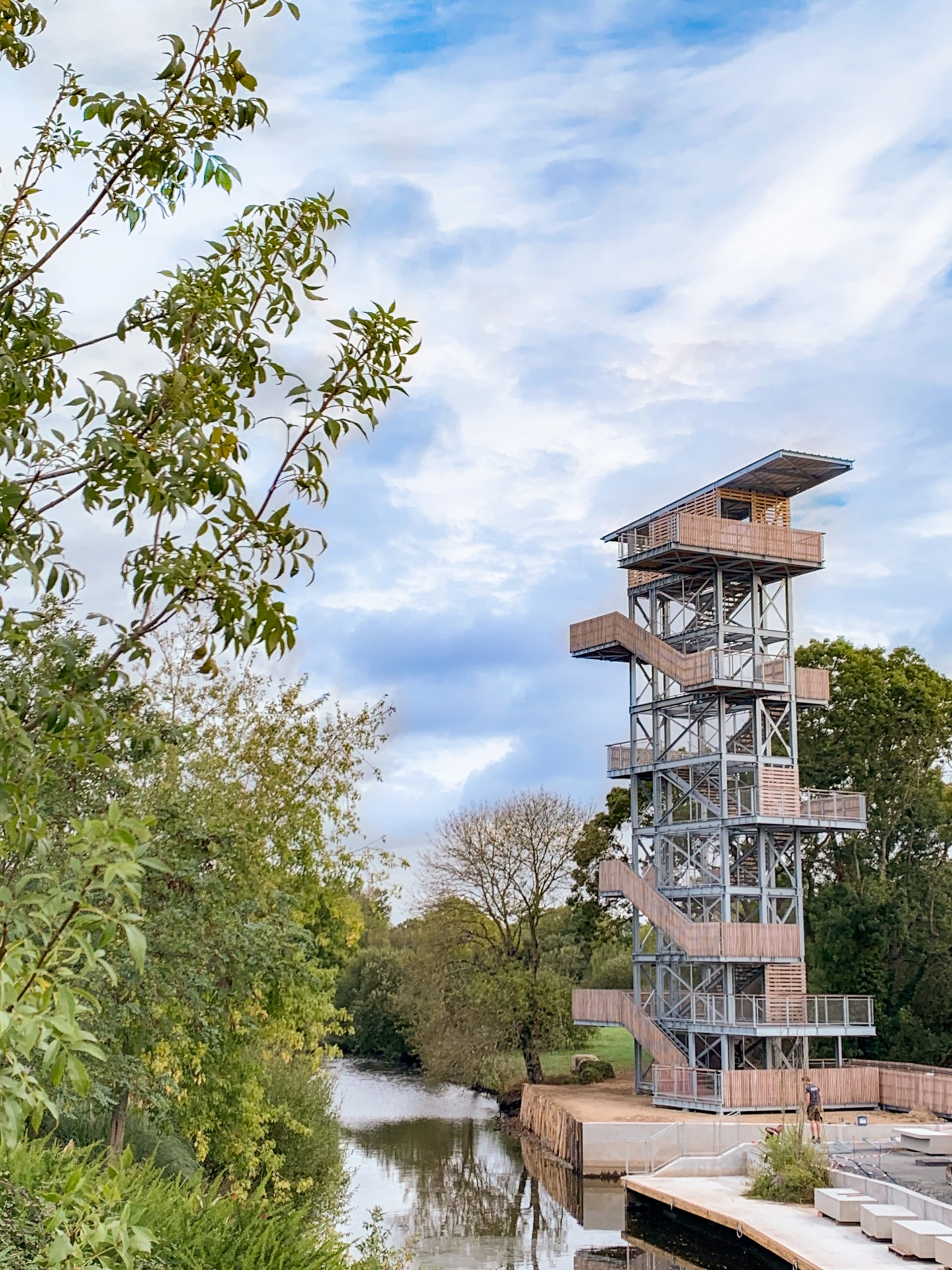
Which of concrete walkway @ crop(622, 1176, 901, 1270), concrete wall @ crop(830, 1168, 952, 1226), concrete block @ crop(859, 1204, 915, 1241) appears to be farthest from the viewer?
concrete wall @ crop(830, 1168, 952, 1226)

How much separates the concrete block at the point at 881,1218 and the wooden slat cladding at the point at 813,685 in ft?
60.9

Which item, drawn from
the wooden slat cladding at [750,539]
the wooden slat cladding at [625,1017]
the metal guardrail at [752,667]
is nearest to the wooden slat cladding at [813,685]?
the metal guardrail at [752,667]

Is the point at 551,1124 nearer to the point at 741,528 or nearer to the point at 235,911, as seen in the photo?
the point at 741,528

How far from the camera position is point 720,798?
35312mm

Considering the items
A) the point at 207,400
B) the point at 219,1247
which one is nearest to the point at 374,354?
the point at 207,400

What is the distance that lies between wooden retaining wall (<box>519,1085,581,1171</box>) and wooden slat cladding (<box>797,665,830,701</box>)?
12853mm

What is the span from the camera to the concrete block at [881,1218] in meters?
19.3

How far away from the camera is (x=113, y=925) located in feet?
10.0

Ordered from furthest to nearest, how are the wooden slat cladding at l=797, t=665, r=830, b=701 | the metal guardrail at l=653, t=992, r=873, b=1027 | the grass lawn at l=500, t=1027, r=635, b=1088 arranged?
the grass lawn at l=500, t=1027, r=635, b=1088 → the wooden slat cladding at l=797, t=665, r=830, b=701 → the metal guardrail at l=653, t=992, r=873, b=1027

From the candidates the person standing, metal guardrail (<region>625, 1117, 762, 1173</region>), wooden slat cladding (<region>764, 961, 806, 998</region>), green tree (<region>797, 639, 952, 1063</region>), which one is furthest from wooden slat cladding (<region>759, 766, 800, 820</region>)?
metal guardrail (<region>625, 1117, 762, 1173</region>)

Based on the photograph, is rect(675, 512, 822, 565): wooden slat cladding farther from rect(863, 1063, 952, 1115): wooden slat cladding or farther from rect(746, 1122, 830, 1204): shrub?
rect(746, 1122, 830, 1204): shrub

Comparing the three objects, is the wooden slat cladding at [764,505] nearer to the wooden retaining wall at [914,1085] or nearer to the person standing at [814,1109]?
the wooden retaining wall at [914,1085]

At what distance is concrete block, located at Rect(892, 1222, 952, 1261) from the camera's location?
1788 cm

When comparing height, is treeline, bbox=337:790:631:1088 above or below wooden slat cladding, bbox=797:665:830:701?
below
